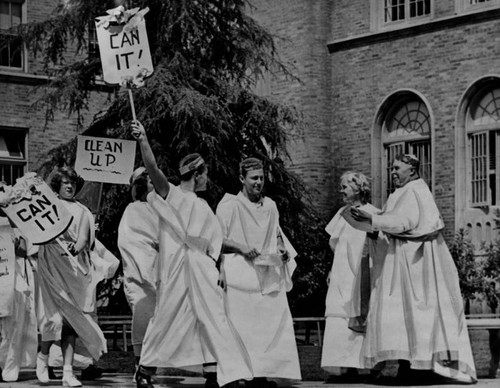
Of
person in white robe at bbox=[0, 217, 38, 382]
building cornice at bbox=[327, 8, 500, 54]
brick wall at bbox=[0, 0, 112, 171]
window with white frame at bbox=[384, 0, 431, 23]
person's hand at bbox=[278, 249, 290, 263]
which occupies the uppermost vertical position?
window with white frame at bbox=[384, 0, 431, 23]

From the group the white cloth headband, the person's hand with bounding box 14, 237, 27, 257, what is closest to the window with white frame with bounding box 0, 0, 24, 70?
the person's hand with bounding box 14, 237, 27, 257

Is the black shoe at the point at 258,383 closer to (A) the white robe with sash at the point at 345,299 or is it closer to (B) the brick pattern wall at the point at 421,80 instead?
(A) the white robe with sash at the point at 345,299

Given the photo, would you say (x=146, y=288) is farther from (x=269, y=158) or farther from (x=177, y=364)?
(x=269, y=158)

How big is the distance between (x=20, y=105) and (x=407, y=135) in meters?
9.00

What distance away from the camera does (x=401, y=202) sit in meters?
11.5

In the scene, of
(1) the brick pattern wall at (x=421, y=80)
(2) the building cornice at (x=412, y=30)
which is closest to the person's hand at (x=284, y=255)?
(1) the brick pattern wall at (x=421, y=80)

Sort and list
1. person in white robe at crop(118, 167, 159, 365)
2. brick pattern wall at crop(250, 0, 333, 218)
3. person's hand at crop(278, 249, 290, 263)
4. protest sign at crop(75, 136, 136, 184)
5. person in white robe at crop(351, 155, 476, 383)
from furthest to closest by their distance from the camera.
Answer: brick pattern wall at crop(250, 0, 333, 218), protest sign at crop(75, 136, 136, 184), person in white robe at crop(118, 167, 159, 365), person in white robe at crop(351, 155, 476, 383), person's hand at crop(278, 249, 290, 263)

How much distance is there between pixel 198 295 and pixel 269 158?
42.8ft

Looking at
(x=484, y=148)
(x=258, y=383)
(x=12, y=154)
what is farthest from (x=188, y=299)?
(x=12, y=154)

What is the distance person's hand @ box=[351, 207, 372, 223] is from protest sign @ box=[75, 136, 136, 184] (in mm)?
3607

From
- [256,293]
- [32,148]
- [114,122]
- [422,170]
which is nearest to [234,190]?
[114,122]

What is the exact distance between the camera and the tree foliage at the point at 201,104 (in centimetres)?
2173

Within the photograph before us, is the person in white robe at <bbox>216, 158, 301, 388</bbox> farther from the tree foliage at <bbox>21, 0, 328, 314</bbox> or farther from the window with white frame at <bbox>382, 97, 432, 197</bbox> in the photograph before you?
the window with white frame at <bbox>382, 97, 432, 197</bbox>

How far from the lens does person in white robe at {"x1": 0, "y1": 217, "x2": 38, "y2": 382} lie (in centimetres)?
1246
